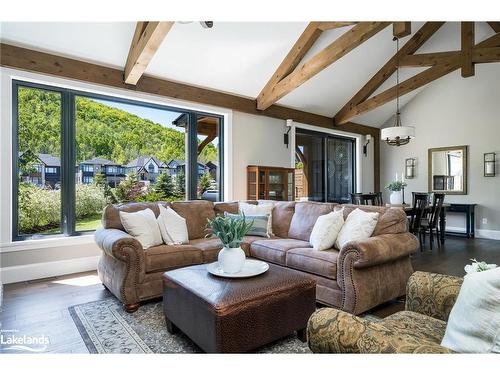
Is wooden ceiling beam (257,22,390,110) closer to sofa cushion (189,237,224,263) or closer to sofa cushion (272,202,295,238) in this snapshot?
sofa cushion (272,202,295,238)

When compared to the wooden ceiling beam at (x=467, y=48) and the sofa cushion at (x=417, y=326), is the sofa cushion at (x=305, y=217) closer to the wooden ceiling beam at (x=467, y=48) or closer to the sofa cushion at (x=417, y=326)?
the sofa cushion at (x=417, y=326)

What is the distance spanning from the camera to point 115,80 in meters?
4.16

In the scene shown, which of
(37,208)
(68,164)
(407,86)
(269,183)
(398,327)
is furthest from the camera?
(407,86)

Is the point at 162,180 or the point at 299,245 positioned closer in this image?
the point at 299,245

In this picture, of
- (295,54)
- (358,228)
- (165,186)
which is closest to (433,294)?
(358,228)

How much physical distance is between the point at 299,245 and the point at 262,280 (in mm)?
1252

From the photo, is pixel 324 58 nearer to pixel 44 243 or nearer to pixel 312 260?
pixel 312 260

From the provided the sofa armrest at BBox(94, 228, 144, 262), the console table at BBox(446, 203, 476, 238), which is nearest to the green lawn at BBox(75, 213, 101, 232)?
the sofa armrest at BBox(94, 228, 144, 262)

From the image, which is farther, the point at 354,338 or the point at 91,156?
the point at 91,156

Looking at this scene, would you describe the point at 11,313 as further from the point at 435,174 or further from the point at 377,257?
the point at 435,174

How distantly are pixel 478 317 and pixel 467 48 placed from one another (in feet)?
18.6

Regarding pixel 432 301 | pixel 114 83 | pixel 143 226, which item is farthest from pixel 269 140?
pixel 432 301

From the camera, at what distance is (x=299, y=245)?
10.8 feet

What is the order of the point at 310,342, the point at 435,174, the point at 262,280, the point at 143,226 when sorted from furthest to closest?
the point at 435,174 < the point at 143,226 < the point at 262,280 < the point at 310,342
